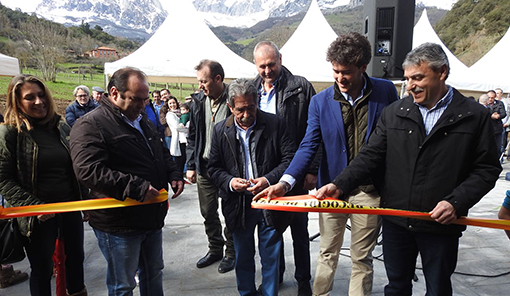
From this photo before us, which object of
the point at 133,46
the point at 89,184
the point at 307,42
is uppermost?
the point at 133,46

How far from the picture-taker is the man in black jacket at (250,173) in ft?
8.61

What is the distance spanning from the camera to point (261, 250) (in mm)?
2701

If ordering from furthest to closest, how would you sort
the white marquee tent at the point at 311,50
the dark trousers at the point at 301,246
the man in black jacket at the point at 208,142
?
the white marquee tent at the point at 311,50, the man in black jacket at the point at 208,142, the dark trousers at the point at 301,246

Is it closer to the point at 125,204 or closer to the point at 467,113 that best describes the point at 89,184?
the point at 125,204

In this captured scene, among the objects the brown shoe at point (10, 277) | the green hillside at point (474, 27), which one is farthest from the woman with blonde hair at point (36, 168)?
the green hillside at point (474, 27)

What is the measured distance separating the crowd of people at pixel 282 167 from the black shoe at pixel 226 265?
881mm

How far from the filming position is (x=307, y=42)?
13148mm

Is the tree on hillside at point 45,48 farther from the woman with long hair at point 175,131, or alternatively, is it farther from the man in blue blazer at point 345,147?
the man in blue blazer at point 345,147

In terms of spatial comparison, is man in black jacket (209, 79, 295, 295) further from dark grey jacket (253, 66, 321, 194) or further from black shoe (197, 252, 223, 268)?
black shoe (197, 252, 223, 268)

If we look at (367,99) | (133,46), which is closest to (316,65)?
(367,99)

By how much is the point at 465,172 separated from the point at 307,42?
11977mm

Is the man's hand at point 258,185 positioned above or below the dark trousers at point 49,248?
above

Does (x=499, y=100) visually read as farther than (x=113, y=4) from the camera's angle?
No

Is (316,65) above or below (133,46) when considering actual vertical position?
below
